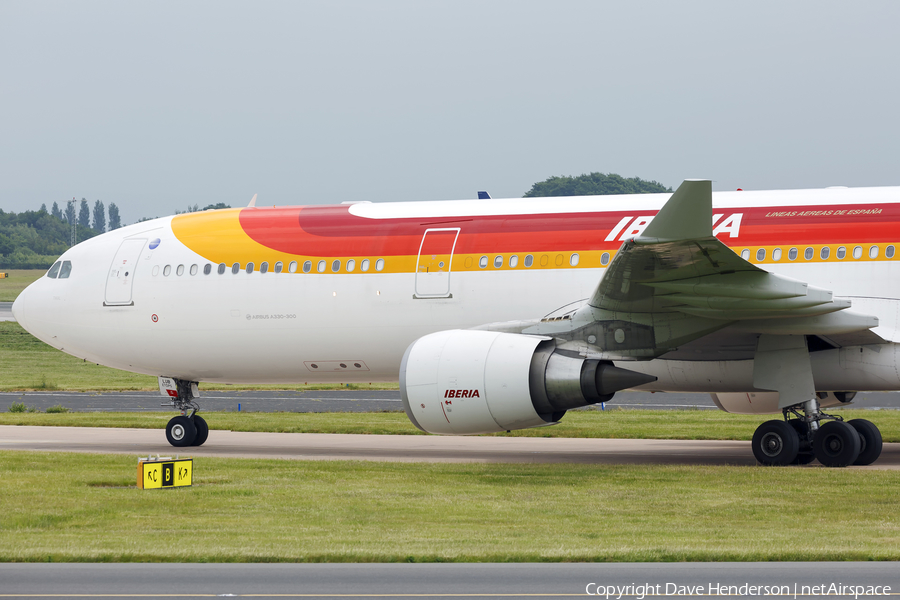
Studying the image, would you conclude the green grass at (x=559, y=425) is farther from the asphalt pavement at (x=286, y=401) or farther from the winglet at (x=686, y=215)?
the winglet at (x=686, y=215)

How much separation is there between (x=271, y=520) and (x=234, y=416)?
51.6 ft

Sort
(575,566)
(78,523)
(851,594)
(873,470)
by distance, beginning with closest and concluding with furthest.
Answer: (851,594), (575,566), (78,523), (873,470)

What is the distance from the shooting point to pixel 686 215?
40.8 ft

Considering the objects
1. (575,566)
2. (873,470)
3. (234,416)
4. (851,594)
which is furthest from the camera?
(234,416)

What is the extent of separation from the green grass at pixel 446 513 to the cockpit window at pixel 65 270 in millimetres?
4321

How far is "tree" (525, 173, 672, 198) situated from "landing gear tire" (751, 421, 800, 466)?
331 ft

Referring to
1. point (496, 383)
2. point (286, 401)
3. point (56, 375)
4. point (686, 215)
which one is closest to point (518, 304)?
point (496, 383)

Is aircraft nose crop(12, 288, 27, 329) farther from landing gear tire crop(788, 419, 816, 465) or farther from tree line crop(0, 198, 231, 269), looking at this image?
tree line crop(0, 198, 231, 269)

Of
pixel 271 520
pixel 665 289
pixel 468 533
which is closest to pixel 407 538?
pixel 468 533

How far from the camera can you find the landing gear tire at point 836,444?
48.1 ft

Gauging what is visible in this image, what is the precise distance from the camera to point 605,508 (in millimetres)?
11500

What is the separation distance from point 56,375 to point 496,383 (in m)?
31.4

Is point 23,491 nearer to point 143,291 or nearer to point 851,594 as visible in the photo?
point 143,291

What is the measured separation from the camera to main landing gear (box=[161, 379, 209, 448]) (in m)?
18.7
